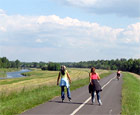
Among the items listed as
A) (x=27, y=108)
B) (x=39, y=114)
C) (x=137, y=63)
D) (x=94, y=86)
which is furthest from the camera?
(x=137, y=63)

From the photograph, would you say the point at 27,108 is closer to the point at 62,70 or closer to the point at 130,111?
the point at 62,70

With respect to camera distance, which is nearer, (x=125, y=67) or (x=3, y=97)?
(x=3, y=97)

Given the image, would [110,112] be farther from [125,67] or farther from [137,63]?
[125,67]

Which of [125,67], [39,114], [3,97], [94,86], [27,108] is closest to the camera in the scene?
[39,114]

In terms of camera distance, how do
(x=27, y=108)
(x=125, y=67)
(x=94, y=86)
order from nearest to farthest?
(x=27, y=108) → (x=94, y=86) → (x=125, y=67)

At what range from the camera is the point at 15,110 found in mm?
9641

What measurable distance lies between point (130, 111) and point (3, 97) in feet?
26.3

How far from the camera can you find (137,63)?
112750 mm

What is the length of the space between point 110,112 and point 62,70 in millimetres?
3546

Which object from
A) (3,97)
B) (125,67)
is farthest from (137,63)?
(3,97)

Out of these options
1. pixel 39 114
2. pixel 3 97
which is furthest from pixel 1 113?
pixel 3 97

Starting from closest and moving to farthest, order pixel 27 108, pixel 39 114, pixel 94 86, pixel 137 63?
pixel 39 114
pixel 27 108
pixel 94 86
pixel 137 63

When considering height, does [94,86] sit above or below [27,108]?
above

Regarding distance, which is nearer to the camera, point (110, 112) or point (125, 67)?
point (110, 112)
